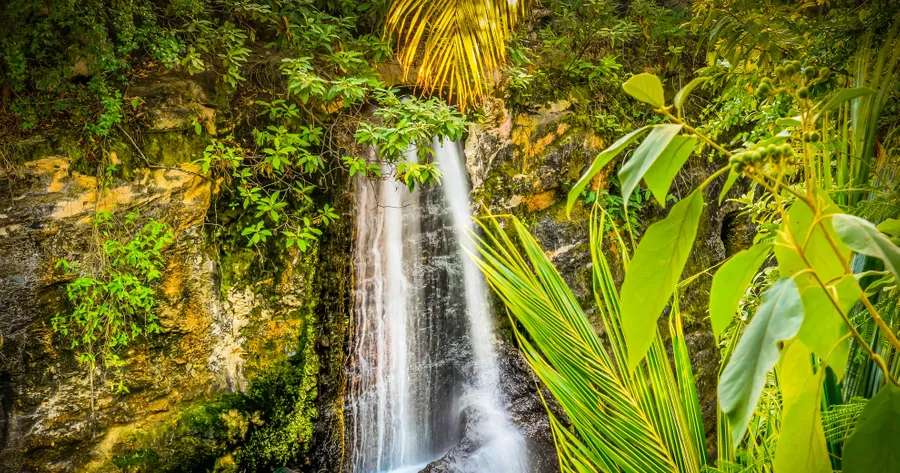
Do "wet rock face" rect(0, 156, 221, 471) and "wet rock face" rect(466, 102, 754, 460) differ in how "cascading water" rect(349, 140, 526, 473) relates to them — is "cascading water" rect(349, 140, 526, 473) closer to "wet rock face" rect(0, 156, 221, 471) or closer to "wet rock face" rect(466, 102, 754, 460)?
"wet rock face" rect(466, 102, 754, 460)

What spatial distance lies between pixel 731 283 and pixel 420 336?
4150 millimetres

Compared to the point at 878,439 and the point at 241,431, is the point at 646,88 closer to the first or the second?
the point at 878,439

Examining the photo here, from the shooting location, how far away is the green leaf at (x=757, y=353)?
15.2 inches

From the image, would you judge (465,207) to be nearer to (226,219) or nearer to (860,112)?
(226,219)

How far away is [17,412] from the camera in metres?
3.19

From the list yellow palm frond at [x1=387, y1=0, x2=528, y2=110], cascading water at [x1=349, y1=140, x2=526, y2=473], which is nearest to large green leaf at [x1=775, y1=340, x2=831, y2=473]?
yellow palm frond at [x1=387, y1=0, x2=528, y2=110]

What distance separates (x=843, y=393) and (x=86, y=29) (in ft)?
12.7

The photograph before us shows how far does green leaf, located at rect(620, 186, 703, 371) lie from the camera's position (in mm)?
463

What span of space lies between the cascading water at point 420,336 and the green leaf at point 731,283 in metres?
4.00

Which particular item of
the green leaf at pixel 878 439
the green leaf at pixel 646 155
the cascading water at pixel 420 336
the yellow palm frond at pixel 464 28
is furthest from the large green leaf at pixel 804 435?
the cascading water at pixel 420 336

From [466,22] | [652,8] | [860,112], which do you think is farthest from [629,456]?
[652,8]

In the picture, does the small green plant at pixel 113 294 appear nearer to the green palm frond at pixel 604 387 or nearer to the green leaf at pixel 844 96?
the green palm frond at pixel 604 387

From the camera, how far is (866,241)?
1.30 feet

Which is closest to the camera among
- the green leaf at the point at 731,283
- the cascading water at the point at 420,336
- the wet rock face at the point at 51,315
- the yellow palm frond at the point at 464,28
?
the green leaf at the point at 731,283
